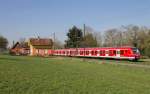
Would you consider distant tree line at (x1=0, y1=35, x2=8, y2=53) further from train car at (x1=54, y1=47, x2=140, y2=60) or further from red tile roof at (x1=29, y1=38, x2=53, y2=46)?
train car at (x1=54, y1=47, x2=140, y2=60)

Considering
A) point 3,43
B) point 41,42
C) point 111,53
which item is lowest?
point 111,53

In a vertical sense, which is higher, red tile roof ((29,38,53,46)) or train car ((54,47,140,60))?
red tile roof ((29,38,53,46))

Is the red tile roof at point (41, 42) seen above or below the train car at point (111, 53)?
above

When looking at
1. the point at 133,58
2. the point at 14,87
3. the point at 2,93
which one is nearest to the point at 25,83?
Result: the point at 14,87

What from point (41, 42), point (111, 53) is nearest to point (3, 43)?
point (41, 42)

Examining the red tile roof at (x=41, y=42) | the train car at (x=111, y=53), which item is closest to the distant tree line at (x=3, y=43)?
the red tile roof at (x=41, y=42)

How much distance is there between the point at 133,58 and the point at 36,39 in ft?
253

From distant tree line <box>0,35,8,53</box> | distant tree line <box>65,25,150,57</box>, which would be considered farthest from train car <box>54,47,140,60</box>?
distant tree line <box>0,35,8,53</box>

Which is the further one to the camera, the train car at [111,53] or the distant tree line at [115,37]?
the distant tree line at [115,37]

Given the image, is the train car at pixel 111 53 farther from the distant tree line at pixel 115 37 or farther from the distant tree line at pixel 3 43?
the distant tree line at pixel 3 43

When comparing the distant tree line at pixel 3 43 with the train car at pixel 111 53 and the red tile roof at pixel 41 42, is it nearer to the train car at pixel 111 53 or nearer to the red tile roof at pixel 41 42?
the red tile roof at pixel 41 42

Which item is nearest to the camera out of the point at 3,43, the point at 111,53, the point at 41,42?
the point at 111,53

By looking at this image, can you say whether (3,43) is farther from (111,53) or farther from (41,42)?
(111,53)

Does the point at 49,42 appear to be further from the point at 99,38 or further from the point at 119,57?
the point at 119,57
